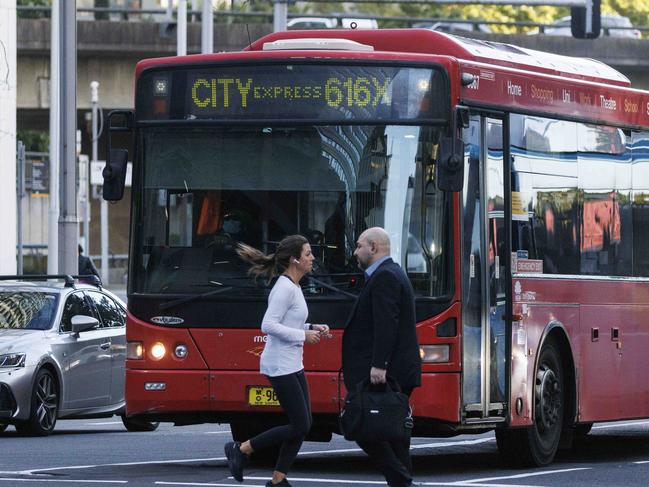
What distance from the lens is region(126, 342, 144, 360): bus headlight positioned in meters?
14.2

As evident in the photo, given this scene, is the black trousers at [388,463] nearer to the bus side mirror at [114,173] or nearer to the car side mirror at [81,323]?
the bus side mirror at [114,173]

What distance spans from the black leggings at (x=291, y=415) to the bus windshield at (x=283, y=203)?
5.18 ft

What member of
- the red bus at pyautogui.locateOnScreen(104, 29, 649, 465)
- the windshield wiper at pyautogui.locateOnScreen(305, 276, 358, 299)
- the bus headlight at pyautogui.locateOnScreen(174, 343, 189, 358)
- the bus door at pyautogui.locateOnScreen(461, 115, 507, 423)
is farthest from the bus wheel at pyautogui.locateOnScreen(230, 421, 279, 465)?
the bus door at pyautogui.locateOnScreen(461, 115, 507, 423)

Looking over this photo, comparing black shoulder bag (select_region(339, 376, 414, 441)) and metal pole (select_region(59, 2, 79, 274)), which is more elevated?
metal pole (select_region(59, 2, 79, 274))

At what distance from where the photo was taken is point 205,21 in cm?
3466

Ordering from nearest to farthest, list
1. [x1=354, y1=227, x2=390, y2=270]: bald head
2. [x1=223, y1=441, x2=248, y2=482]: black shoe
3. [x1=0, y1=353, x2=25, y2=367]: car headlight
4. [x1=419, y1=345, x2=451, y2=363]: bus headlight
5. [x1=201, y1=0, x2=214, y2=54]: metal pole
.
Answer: [x1=354, y1=227, x2=390, y2=270]: bald head, [x1=223, y1=441, x2=248, y2=482]: black shoe, [x1=419, y1=345, x2=451, y2=363]: bus headlight, [x1=0, y1=353, x2=25, y2=367]: car headlight, [x1=201, y1=0, x2=214, y2=54]: metal pole

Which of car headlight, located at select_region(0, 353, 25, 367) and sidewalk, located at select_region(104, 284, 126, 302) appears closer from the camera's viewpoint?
car headlight, located at select_region(0, 353, 25, 367)

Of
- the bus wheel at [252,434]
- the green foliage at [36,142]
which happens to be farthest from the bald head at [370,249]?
the green foliage at [36,142]

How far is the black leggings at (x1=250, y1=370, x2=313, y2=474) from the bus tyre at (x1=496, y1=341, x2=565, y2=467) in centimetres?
298

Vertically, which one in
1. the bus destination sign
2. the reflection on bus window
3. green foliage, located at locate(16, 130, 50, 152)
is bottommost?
the reflection on bus window

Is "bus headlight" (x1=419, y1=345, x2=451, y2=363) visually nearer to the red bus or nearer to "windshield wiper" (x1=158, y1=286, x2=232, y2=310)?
the red bus

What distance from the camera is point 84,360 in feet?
63.6

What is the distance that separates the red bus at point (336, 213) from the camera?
13.7m

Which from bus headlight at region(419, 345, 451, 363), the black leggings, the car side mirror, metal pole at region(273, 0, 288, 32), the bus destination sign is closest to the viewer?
the black leggings
